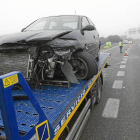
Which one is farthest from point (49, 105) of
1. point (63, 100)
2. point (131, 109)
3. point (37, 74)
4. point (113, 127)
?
point (131, 109)

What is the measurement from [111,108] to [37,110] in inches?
121

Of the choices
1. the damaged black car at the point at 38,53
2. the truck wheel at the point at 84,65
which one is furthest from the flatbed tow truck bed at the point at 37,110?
the damaged black car at the point at 38,53

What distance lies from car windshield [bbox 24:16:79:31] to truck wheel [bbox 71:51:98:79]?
0.90 metres

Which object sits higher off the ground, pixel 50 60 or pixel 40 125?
pixel 50 60

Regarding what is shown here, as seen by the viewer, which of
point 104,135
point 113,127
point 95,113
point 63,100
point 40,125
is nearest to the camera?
point 40,125

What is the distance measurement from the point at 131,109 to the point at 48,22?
3032 mm

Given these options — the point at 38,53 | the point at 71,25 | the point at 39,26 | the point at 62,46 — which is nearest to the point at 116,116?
the point at 62,46

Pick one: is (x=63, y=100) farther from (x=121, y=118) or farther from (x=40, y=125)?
(x=121, y=118)

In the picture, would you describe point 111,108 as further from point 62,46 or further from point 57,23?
point 57,23

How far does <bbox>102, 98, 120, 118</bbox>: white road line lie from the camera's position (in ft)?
12.1

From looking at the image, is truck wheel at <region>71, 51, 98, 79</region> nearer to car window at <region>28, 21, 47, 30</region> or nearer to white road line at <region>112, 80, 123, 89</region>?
car window at <region>28, 21, 47, 30</region>

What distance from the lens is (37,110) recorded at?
4.45 feet

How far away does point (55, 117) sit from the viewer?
70.3 inches

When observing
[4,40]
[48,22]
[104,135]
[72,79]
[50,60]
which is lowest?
[104,135]
